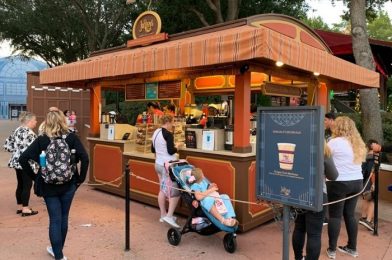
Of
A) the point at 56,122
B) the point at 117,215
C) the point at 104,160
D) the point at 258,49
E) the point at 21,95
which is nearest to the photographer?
the point at 56,122

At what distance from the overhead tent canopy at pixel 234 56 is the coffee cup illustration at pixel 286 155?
5.45 feet

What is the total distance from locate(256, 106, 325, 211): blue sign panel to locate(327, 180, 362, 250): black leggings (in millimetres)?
1563

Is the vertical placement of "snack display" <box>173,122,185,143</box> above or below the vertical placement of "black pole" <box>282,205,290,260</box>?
above

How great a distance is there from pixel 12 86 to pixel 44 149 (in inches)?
2700

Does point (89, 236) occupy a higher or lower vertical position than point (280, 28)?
lower

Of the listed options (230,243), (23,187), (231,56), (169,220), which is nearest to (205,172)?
(169,220)

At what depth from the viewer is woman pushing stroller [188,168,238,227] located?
4.71 m

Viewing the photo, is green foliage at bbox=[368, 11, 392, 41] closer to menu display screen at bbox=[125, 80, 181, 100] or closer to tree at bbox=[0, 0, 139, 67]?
tree at bbox=[0, 0, 139, 67]

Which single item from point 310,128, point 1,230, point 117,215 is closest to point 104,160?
point 117,215

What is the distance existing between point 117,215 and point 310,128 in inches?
172

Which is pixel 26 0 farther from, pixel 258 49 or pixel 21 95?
pixel 21 95

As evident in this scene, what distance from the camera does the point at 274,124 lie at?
3.24 meters

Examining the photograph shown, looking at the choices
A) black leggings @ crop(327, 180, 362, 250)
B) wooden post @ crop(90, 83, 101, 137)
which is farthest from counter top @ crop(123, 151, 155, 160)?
black leggings @ crop(327, 180, 362, 250)

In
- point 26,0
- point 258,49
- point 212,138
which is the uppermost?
point 26,0
